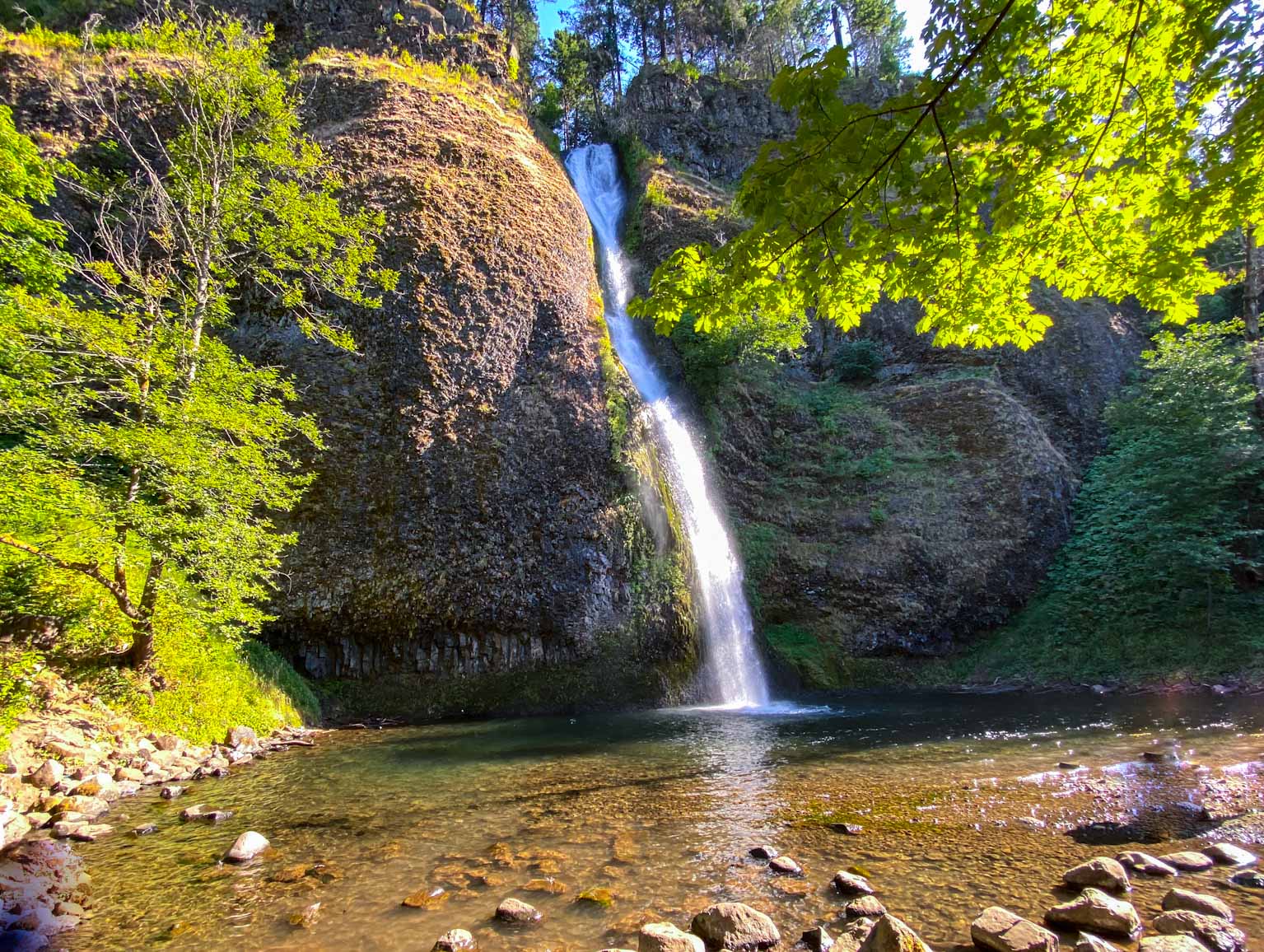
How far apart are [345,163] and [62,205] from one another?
6323mm

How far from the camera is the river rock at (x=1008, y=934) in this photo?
2.54 metres

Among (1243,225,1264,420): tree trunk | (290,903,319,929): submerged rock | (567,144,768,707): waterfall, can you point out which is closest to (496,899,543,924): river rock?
(290,903,319,929): submerged rock

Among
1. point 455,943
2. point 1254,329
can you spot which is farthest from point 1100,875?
point 1254,329

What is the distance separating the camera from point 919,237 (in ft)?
10.3

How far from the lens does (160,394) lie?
716 cm

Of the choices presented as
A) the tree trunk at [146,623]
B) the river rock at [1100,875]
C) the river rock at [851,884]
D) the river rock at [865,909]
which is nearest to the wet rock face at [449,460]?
the tree trunk at [146,623]

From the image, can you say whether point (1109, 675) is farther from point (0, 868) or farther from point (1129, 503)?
point (0, 868)

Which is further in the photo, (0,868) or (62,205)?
(62,205)

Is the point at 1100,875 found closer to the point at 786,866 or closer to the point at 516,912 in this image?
the point at 786,866

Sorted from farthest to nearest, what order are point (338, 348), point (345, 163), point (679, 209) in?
point (679, 209)
point (345, 163)
point (338, 348)

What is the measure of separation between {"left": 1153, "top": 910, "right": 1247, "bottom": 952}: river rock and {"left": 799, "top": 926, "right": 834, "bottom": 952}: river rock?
1.47 metres

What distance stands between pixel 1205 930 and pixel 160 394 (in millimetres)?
9807

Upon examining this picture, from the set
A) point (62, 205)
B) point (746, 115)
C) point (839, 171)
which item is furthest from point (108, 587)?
point (746, 115)

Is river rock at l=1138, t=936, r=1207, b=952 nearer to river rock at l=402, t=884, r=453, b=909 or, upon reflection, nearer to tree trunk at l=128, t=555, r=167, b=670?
river rock at l=402, t=884, r=453, b=909
